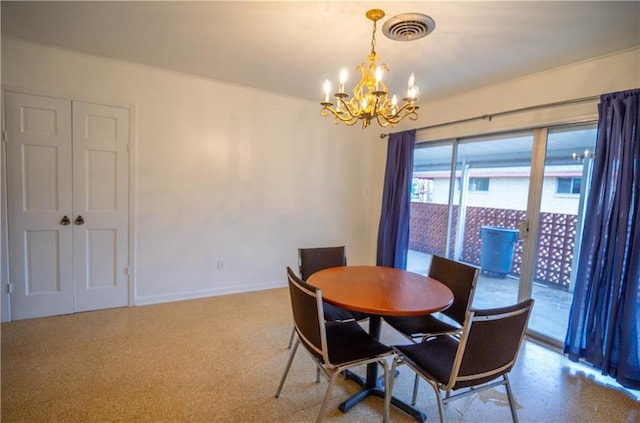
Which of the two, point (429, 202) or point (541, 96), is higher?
point (541, 96)

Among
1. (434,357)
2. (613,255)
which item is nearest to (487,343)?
(434,357)

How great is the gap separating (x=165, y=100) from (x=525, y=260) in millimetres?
4037

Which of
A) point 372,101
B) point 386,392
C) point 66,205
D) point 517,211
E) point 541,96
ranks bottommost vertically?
point 386,392

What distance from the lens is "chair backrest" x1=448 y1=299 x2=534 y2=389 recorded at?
1.36 meters

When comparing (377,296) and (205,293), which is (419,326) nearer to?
(377,296)

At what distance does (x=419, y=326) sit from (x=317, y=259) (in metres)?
0.99

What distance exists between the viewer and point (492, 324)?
1370 mm

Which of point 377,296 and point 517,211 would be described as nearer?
point 377,296

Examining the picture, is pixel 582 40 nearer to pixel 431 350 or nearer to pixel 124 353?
pixel 431 350

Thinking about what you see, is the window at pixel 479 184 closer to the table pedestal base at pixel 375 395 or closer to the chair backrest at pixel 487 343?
the chair backrest at pixel 487 343

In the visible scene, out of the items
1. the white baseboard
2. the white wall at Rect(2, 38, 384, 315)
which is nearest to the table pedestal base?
the white baseboard

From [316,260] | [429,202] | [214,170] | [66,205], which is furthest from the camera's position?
[429,202]

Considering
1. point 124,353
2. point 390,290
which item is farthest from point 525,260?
point 124,353

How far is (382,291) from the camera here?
192cm
